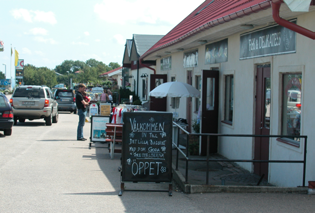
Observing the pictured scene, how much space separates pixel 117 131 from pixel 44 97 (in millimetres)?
8362

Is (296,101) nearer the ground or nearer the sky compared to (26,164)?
nearer the sky

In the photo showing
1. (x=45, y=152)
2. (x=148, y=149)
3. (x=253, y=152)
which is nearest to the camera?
(x=148, y=149)

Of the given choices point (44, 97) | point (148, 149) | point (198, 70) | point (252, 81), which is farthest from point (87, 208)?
point (44, 97)

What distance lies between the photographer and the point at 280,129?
7176 mm

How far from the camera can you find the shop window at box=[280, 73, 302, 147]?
261 inches

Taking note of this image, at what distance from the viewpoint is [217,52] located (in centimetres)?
1079

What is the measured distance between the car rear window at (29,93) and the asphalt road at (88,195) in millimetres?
7859

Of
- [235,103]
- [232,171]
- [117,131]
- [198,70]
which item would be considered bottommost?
[232,171]

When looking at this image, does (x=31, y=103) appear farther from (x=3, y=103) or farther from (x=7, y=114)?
(x=7, y=114)

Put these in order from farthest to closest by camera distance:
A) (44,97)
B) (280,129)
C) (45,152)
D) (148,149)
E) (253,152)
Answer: (44,97)
(45,152)
(253,152)
(280,129)
(148,149)

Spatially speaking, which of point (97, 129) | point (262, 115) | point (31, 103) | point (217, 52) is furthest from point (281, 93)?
point (31, 103)

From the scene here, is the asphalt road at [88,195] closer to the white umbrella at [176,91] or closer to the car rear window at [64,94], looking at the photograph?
the white umbrella at [176,91]

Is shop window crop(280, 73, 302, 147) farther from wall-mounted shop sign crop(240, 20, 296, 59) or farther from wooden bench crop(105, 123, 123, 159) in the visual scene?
wooden bench crop(105, 123, 123, 159)

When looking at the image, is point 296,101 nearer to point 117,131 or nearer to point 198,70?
point 117,131
